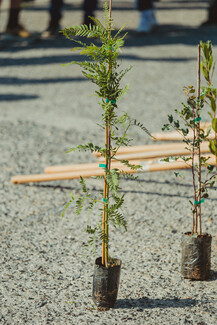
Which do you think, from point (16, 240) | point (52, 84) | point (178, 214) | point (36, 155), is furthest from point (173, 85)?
point (16, 240)

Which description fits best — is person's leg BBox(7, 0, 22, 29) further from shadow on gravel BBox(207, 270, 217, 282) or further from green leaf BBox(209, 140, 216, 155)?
shadow on gravel BBox(207, 270, 217, 282)

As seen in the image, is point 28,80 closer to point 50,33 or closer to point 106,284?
point 50,33

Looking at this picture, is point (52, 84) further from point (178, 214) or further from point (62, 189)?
point (178, 214)

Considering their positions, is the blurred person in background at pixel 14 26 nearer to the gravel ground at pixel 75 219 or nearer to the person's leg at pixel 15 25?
the person's leg at pixel 15 25

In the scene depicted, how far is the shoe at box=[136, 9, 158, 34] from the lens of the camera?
30.5 ft

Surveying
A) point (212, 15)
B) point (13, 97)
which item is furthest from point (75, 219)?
point (212, 15)

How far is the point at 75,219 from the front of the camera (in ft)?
12.0

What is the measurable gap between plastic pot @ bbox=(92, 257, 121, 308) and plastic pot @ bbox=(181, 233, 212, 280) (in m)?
0.40

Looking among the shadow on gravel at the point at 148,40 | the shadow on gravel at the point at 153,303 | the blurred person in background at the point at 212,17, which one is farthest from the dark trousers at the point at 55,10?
the shadow on gravel at the point at 153,303

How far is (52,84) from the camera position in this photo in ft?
24.0

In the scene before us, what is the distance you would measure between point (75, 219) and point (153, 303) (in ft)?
3.72

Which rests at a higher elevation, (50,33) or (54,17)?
(54,17)

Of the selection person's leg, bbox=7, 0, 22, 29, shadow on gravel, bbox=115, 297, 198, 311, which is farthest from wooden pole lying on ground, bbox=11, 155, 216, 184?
person's leg, bbox=7, 0, 22, 29

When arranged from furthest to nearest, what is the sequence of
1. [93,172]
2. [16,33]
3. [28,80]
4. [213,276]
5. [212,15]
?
[212,15], [16,33], [28,80], [93,172], [213,276]
